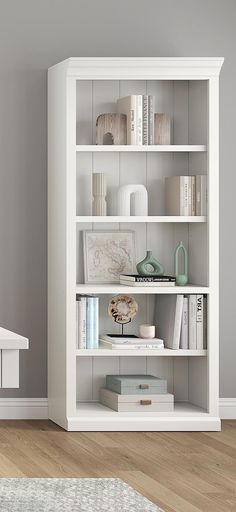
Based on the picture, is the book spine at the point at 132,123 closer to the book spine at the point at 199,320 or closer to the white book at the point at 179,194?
the white book at the point at 179,194

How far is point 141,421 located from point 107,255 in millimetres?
967

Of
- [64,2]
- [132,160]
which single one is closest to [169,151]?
[132,160]

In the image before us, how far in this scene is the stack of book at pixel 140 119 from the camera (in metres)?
5.38

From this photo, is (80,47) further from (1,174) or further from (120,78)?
(1,174)

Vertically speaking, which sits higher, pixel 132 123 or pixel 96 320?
pixel 132 123

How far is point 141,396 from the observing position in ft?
17.8

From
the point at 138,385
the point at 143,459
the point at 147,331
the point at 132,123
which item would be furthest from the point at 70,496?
the point at 132,123

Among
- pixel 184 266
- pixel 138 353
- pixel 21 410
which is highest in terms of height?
pixel 184 266

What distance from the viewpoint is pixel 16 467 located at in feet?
14.6

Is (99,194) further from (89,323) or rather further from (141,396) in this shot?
(141,396)

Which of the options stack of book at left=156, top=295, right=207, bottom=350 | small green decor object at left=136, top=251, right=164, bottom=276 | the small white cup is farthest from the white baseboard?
small green decor object at left=136, top=251, right=164, bottom=276

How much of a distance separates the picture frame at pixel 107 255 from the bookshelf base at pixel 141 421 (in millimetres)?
769

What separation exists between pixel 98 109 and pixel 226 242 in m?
1.08

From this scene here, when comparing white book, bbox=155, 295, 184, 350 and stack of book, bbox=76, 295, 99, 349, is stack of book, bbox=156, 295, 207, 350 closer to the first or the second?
white book, bbox=155, 295, 184, 350
